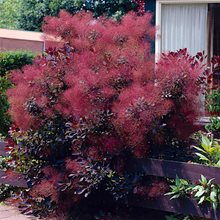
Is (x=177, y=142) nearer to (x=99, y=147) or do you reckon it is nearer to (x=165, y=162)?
(x=165, y=162)

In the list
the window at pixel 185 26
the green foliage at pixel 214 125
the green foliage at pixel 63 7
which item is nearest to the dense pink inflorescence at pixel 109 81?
the green foliage at pixel 214 125

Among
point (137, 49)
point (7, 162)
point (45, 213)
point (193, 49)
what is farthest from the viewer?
point (193, 49)

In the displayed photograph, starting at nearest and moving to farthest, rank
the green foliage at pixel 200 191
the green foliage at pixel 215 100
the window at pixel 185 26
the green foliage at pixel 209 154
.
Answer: the green foliage at pixel 200 191
the green foliage at pixel 209 154
the green foliage at pixel 215 100
the window at pixel 185 26

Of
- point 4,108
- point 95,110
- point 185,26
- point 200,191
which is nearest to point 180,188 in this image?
point 200,191

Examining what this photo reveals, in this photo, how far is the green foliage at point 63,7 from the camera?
70.5 feet

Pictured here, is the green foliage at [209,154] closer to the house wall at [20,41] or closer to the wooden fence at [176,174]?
the wooden fence at [176,174]

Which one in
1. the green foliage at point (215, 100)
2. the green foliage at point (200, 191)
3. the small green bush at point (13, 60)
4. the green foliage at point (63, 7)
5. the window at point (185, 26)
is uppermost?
the green foliage at point (63, 7)

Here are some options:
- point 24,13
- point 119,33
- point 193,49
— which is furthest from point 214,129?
point 24,13

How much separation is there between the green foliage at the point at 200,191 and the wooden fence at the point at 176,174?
2.1 inches

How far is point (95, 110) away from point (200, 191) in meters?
1.40

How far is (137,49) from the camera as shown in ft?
21.7

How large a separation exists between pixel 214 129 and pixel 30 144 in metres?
3.22

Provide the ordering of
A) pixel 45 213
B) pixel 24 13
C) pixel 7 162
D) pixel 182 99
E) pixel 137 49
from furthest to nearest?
1. pixel 24 13
2. pixel 7 162
3. pixel 45 213
4. pixel 137 49
5. pixel 182 99

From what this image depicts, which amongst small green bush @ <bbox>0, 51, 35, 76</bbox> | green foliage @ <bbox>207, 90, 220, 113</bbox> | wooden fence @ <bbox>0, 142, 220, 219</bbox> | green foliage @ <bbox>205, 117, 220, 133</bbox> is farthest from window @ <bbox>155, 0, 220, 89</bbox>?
small green bush @ <bbox>0, 51, 35, 76</bbox>
